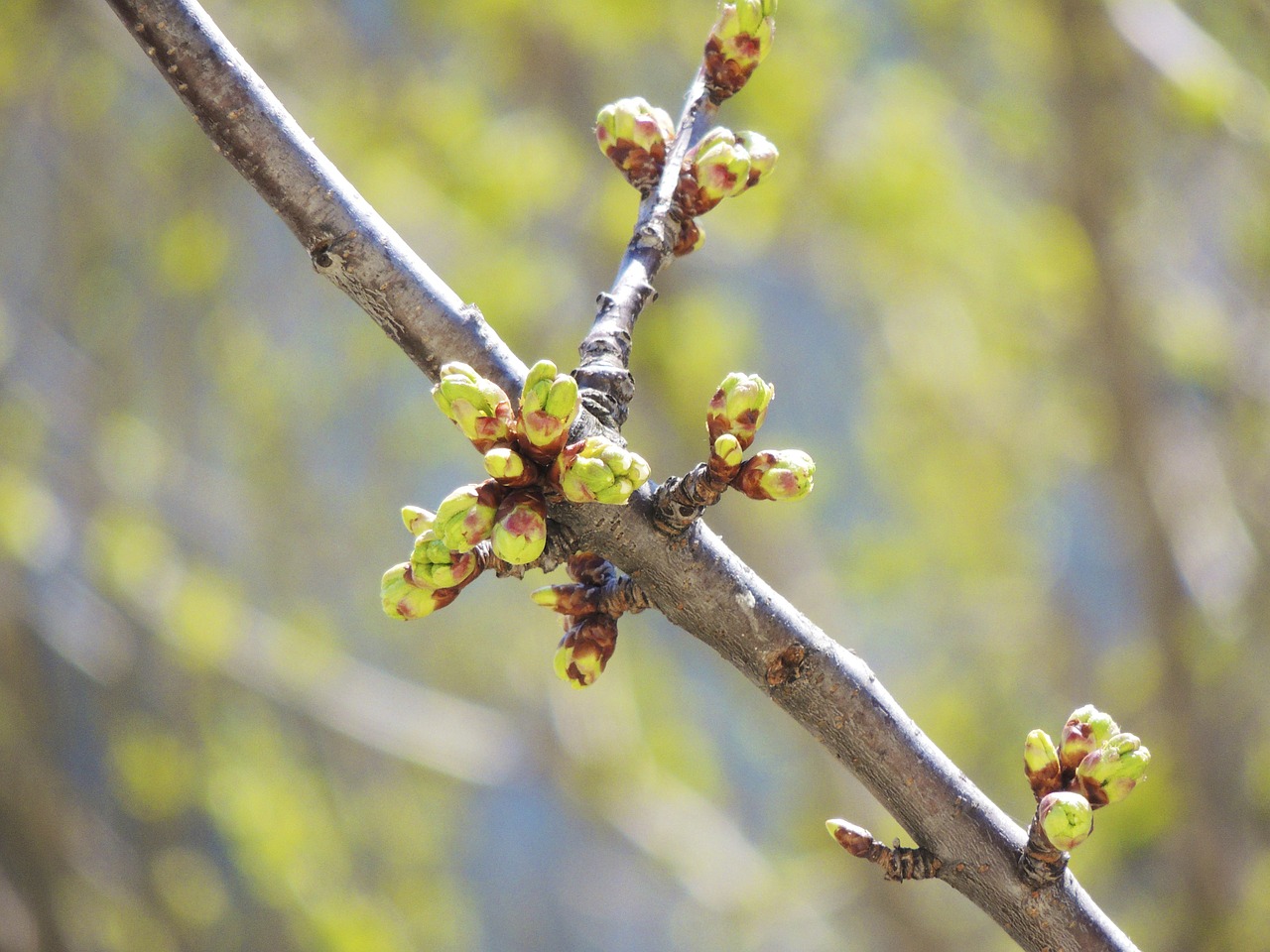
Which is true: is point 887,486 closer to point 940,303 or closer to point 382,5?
point 940,303

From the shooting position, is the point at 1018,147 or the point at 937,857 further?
the point at 1018,147

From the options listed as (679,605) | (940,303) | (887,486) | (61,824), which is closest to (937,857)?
(679,605)

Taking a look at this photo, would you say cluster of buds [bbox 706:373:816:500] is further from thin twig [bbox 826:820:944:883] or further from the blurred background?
the blurred background

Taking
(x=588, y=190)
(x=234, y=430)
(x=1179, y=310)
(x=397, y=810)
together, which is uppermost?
(x=1179, y=310)

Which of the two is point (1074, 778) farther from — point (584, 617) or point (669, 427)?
point (669, 427)

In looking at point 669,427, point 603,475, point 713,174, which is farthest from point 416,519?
point 669,427

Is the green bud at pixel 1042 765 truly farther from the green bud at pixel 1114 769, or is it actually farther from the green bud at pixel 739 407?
the green bud at pixel 739 407

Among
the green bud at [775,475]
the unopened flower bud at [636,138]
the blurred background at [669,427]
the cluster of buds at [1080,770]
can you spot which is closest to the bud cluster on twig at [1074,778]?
the cluster of buds at [1080,770]
